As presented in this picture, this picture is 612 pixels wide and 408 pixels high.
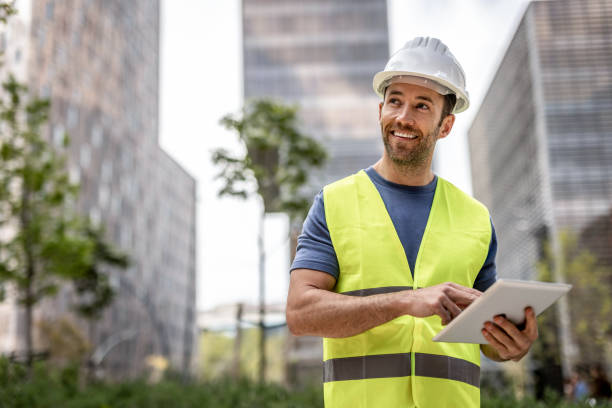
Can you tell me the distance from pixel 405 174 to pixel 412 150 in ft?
0.31

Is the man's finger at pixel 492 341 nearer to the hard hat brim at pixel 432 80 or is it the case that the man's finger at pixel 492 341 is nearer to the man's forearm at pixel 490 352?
the man's forearm at pixel 490 352

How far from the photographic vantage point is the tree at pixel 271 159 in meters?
14.0

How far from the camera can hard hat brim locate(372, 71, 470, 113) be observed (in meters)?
1.98

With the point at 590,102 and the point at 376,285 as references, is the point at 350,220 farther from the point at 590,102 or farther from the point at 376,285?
the point at 590,102

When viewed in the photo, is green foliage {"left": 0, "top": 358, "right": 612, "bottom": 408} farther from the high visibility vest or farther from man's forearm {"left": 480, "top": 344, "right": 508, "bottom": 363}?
the high visibility vest

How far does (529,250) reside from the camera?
57.2m

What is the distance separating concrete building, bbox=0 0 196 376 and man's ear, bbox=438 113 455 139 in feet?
134

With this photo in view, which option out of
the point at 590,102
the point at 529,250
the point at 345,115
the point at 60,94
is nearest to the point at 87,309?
the point at 60,94

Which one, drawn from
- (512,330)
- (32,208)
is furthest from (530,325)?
(32,208)

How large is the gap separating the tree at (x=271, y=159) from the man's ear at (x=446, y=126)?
11368 mm

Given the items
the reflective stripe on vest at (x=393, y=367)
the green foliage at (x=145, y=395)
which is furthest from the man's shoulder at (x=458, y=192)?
the green foliage at (x=145, y=395)

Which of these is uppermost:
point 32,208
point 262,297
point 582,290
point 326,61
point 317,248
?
point 326,61

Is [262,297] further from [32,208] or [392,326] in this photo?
[392,326]

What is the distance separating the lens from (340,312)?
171cm
